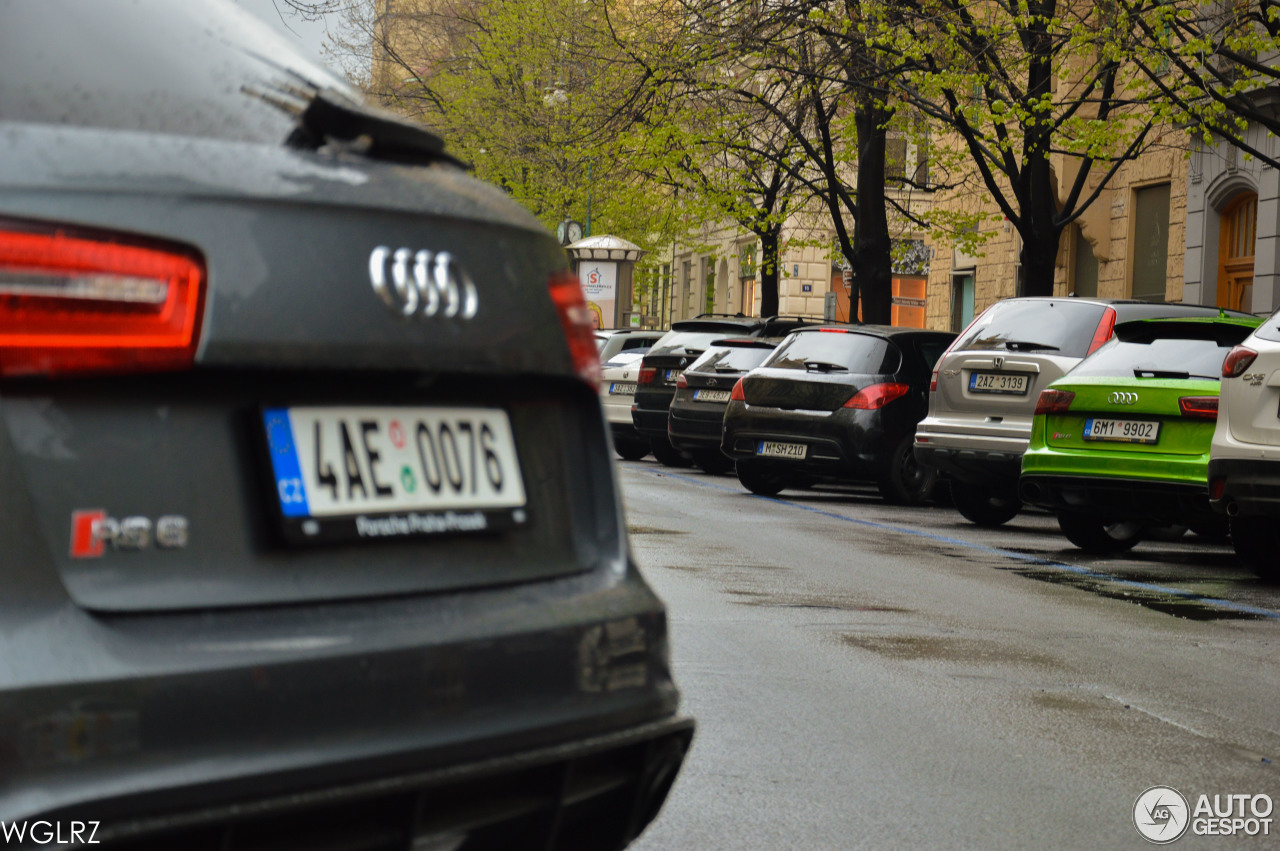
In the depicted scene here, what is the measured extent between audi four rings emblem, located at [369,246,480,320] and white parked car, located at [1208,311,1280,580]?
729 centimetres

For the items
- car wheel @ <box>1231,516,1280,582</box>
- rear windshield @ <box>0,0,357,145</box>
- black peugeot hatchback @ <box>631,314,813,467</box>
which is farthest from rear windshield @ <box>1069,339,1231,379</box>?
black peugeot hatchback @ <box>631,314,813,467</box>

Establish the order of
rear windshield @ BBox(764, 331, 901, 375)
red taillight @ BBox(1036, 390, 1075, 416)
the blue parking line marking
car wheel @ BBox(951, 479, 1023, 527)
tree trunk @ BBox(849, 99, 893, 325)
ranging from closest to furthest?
the blue parking line marking
red taillight @ BBox(1036, 390, 1075, 416)
car wheel @ BBox(951, 479, 1023, 527)
rear windshield @ BBox(764, 331, 901, 375)
tree trunk @ BBox(849, 99, 893, 325)

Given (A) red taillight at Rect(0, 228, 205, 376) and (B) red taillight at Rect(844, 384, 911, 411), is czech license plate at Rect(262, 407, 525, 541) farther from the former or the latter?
(B) red taillight at Rect(844, 384, 911, 411)

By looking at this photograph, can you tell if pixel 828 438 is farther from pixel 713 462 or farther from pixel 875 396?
pixel 713 462

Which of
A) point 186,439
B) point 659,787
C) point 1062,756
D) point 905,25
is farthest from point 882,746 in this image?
point 905,25

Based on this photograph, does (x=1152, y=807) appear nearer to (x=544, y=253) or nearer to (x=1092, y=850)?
(x=1092, y=850)

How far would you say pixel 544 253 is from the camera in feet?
8.84

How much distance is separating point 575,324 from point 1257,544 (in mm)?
7881

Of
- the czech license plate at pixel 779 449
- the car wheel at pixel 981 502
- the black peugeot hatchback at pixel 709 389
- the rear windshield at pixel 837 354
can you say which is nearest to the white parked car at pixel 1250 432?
→ the car wheel at pixel 981 502

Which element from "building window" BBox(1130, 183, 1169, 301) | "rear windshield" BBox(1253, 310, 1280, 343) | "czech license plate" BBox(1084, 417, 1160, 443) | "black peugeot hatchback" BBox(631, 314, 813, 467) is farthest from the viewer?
"building window" BBox(1130, 183, 1169, 301)

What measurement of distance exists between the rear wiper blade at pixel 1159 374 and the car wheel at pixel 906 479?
4.50 meters

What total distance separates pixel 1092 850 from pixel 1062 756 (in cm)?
93

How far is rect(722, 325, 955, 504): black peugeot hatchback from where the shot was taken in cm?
1514

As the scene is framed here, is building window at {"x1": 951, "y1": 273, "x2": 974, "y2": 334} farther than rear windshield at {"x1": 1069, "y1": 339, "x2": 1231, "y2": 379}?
Yes
